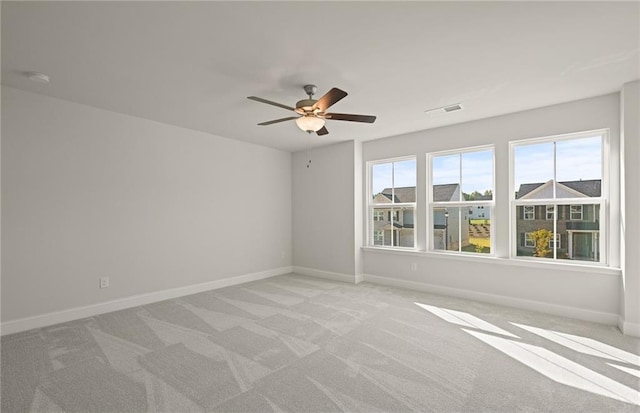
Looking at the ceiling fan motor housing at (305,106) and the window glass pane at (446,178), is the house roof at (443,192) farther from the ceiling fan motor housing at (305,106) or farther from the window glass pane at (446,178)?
the ceiling fan motor housing at (305,106)

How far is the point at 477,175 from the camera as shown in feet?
14.9

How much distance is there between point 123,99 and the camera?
354 centimetres

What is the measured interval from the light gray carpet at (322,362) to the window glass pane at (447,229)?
1127mm

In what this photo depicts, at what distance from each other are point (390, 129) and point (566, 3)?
9.63 feet

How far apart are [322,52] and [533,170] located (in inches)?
134

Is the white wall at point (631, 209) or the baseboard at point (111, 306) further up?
the white wall at point (631, 209)

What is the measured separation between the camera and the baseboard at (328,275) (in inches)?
216

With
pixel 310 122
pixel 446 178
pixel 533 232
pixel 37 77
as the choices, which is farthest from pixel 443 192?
pixel 37 77

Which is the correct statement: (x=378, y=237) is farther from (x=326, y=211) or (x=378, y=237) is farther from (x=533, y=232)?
(x=533, y=232)

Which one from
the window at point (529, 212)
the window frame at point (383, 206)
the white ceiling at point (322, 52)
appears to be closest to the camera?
the white ceiling at point (322, 52)

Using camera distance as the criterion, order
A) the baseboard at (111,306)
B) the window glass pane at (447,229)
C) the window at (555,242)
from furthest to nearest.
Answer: the window glass pane at (447,229) < the window at (555,242) < the baseboard at (111,306)

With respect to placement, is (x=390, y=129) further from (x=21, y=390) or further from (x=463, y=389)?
(x=21, y=390)

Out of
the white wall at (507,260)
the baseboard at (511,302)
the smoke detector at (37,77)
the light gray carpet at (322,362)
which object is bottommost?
the light gray carpet at (322,362)

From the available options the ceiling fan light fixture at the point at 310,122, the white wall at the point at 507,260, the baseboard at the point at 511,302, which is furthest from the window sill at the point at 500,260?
the ceiling fan light fixture at the point at 310,122
